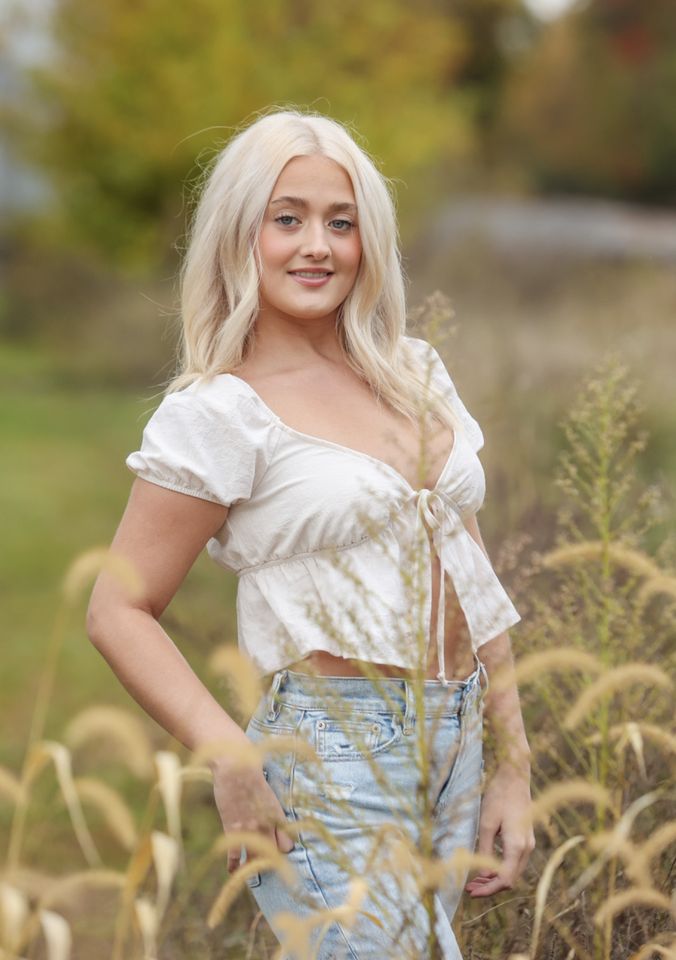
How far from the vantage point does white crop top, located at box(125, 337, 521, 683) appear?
2553mm

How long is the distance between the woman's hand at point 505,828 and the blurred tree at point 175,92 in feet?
51.2

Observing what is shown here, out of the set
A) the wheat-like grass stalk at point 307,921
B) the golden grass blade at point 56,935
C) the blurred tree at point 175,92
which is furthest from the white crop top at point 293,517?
the blurred tree at point 175,92

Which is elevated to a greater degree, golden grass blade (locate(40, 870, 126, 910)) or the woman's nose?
the woman's nose

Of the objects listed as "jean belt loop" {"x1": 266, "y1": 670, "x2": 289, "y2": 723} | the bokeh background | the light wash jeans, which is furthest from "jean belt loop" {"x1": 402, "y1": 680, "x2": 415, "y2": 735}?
the bokeh background

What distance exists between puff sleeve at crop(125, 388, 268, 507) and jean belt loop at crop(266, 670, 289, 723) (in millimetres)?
320

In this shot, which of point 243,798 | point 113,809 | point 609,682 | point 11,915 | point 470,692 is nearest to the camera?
point 11,915

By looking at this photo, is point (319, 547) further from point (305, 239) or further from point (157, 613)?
point (305, 239)

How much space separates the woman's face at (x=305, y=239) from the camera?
9.14ft

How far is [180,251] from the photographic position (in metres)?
8.68

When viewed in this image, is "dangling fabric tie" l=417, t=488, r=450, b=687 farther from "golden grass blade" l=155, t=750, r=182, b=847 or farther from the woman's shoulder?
"golden grass blade" l=155, t=750, r=182, b=847

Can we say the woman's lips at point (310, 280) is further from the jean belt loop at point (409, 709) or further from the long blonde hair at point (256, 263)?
the jean belt loop at point (409, 709)

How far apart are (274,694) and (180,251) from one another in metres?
6.36

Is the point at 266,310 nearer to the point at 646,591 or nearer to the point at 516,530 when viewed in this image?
the point at 646,591

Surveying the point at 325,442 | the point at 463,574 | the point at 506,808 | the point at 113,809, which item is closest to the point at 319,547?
the point at 325,442
